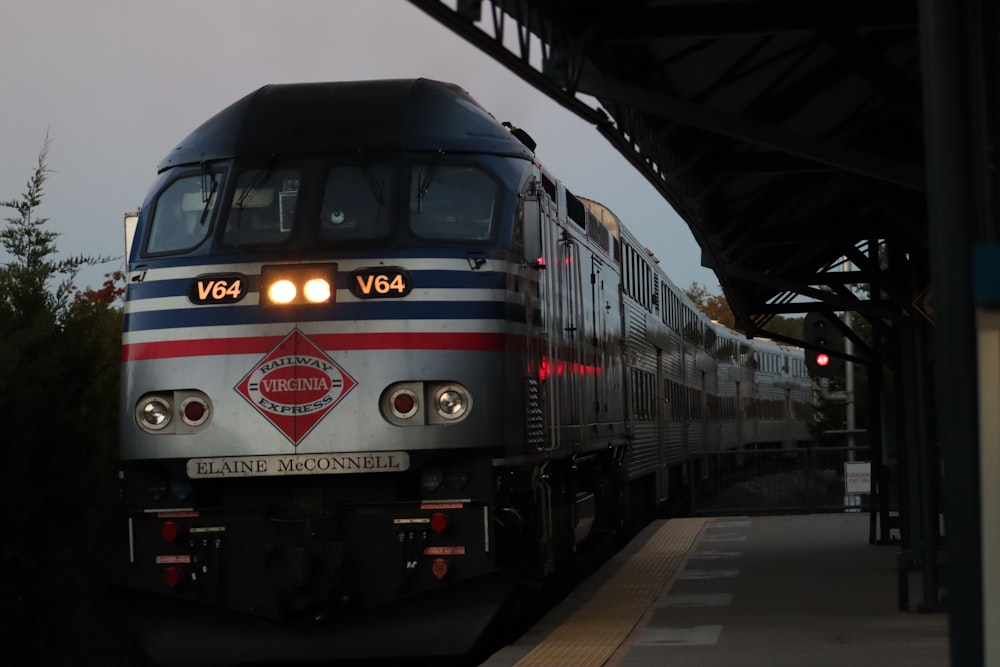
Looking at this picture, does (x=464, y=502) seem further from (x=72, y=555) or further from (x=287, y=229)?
(x=72, y=555)

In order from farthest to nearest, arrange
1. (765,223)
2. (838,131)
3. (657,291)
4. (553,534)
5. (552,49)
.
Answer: (657,291), (765,223), (838,131), (553,534), (552,49)

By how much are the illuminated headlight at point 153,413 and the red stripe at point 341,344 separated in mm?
287

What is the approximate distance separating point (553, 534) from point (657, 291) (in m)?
12.0

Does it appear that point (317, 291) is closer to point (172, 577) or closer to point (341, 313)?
point (341, 313)

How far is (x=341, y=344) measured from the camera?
9.88 m

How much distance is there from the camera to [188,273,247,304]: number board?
1009 centimetres

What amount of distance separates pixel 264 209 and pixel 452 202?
1.26 metres

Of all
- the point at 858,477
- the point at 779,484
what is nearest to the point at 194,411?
the point at 858,477

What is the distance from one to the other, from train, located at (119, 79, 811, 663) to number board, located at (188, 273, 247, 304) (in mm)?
15

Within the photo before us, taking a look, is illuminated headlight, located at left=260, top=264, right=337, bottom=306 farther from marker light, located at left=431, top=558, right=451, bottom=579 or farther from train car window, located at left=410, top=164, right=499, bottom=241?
marker light, located at left=431, top=558, right=451, bottom=579

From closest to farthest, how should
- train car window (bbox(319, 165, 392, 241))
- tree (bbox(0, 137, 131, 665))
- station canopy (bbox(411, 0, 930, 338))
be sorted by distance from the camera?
station canopy (bbox(411, 0, 930, 338))
train car window (bbox(319, 165, 392, 241))
tree (bbox(0, 137, 131, 665))

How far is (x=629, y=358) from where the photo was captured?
60.2 ft

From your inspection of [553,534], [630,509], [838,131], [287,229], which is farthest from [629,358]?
[287,229]

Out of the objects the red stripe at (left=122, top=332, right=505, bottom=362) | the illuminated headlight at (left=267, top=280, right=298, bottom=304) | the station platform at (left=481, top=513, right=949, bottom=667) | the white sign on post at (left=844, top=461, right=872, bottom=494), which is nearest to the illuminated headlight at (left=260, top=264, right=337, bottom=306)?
the illuminated headlight at (left=267, top=280, right=298, bottom=304)
